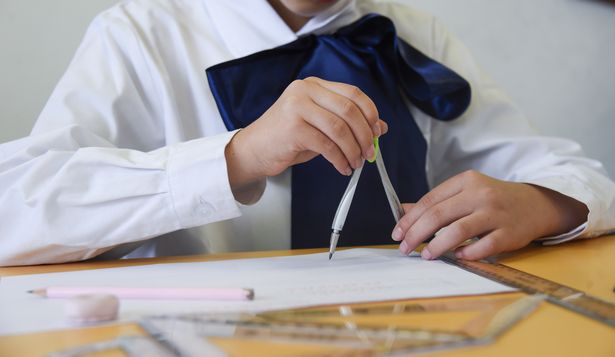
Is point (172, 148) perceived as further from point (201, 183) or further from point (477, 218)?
point (477, 218)

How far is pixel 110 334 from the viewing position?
1.09ft

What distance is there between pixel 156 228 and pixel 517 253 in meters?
0.37

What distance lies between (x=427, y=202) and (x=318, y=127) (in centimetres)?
17

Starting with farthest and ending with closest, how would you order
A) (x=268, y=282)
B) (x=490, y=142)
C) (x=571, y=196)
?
(x=490, y=142) < (x=571, y=196) < (x=268, y=282)

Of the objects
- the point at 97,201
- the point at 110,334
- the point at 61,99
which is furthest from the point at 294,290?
the point at 61,99

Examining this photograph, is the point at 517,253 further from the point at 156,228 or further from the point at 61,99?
the point at 61,99

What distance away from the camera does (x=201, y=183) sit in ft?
1.92

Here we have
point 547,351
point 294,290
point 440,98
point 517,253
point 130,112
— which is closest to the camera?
point 547,351

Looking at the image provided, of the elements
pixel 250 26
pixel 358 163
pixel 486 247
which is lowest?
pixel 486 247

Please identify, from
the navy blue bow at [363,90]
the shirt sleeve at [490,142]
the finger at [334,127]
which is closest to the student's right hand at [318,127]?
the finger at [334,127]

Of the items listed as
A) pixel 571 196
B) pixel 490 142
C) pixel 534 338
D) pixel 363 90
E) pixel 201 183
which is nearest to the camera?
pixel 534 338

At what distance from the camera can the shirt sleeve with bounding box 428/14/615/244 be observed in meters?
0.93

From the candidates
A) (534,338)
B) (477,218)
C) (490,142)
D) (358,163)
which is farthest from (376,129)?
(490,142)

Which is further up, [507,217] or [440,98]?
[440,98]
